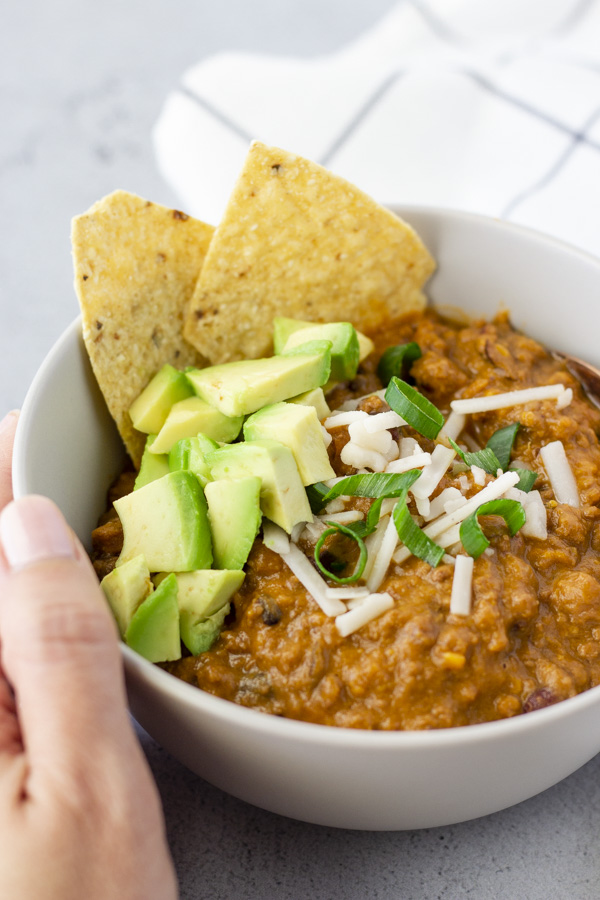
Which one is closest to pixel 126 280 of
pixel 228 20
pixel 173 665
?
pixel 173 665

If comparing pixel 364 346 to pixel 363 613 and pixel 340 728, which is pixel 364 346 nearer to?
pixel 363 613

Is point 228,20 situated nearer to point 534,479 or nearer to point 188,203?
point 188,203

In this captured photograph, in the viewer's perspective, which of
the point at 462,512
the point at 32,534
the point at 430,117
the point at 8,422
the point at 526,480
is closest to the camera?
the point at 32,534

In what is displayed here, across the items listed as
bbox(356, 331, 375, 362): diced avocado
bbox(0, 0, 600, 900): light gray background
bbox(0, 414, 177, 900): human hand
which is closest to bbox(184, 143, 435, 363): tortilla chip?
bbox(356, 331, 375, 362): diced avocado

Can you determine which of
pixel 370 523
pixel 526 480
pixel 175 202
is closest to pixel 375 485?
pixel 370 523

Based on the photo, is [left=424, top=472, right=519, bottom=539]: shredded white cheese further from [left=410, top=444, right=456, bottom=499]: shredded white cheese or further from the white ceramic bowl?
the white ceramic bowl

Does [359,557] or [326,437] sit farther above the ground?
[326,437]

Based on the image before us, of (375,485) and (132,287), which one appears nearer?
(375,485)
